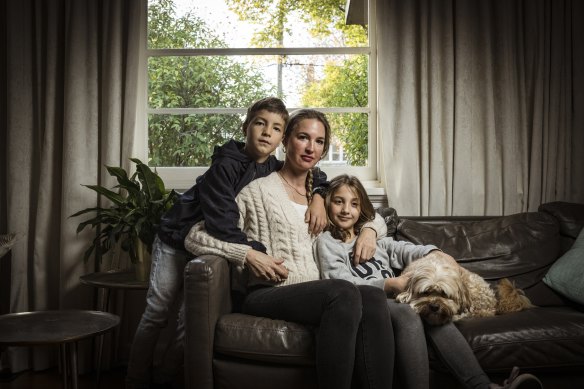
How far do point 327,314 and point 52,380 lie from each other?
5.90ft

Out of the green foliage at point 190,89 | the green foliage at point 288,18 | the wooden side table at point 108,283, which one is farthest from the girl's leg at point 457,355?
the green foliage at point 288,18

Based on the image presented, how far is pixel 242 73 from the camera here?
3.37 m

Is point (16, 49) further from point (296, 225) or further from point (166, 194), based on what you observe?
point (296, 225)

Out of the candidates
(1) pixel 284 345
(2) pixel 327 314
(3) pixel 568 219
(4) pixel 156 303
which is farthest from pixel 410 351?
(3) pixel 568 219

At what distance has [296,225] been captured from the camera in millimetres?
2199

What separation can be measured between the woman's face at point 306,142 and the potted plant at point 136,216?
746 millimetres

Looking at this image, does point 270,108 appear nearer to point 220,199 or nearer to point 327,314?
point 220,199

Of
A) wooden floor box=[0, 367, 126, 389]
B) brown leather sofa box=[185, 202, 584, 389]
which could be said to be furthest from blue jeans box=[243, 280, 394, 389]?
wooden floor box=[0, 367, 126, 389]

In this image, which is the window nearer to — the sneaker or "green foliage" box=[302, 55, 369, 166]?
"green foliage" box=[302, 55, 369, 166]

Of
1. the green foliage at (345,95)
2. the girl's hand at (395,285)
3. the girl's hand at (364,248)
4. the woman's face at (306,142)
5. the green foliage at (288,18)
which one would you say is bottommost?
the girl's hand at (395,285)

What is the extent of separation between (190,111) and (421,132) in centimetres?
132

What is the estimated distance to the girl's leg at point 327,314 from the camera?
5.77 feet

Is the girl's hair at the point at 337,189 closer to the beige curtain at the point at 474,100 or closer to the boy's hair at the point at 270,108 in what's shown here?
the boy's hair at the point at 270,108

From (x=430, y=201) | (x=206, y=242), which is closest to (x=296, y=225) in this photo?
(x=206, y=242)
